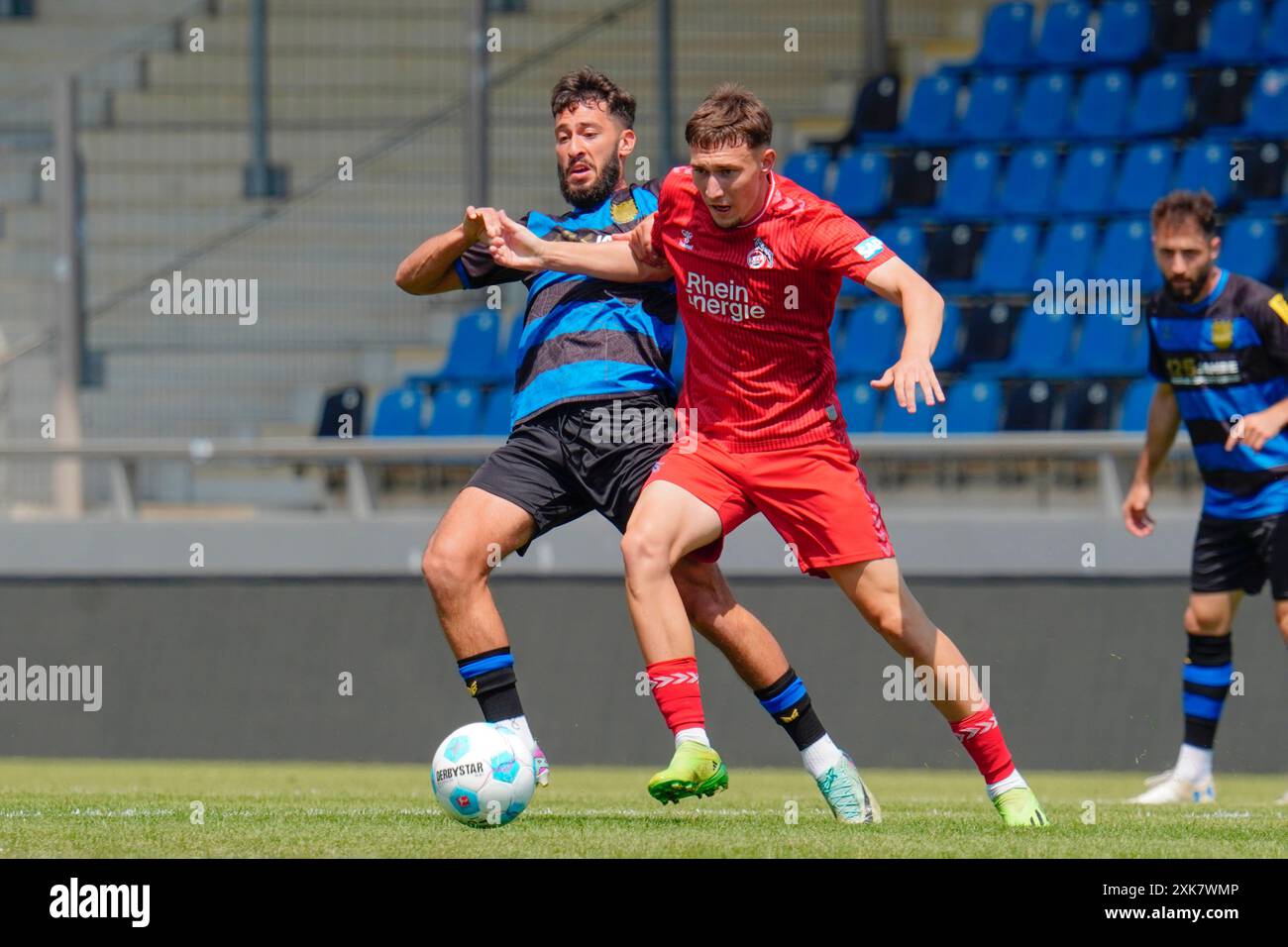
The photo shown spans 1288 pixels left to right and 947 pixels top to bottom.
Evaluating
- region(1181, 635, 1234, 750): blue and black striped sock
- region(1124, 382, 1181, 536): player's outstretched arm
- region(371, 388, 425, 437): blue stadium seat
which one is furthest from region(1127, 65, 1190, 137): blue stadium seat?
region(1181, 635, 1234, 750): blue and black striped sock

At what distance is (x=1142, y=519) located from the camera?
29.3 ft

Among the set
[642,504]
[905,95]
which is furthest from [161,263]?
[642,504]

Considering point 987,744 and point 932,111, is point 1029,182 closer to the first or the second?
point 932,111

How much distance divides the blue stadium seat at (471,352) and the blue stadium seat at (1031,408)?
370 centimetres

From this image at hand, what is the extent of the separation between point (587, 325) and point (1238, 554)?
318 cm

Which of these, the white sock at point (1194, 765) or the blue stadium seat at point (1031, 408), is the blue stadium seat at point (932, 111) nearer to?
the blue stadium seat at point (1031, 408)

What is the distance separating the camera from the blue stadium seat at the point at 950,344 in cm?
1435

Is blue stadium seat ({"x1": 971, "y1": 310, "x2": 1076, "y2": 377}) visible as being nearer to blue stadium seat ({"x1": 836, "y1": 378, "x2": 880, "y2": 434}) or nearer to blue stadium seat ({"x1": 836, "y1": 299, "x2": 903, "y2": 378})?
blue stadium seat ({"x1": 836, "y1": 299, "x2": 903, "y2": 378})

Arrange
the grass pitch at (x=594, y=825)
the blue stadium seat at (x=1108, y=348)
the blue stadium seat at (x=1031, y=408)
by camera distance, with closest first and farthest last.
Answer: the grass pitch at (x=594, y=825) < the blue stadium seat at (x=1031, y=408) < the blue stadium seat at (x=1108, y=348)

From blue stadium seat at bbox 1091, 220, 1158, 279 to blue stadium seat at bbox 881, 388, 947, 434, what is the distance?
5.67 feet

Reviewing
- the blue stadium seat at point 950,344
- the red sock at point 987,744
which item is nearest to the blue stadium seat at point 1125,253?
the blue stadium seat at point 950,344

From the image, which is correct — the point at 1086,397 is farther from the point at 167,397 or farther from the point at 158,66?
the point at 158,66

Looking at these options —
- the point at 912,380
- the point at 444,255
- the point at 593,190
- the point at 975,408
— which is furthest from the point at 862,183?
the point at 912,380

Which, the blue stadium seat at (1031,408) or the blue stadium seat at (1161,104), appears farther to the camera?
the blue stadium seat at (1161,104)
